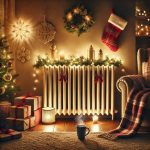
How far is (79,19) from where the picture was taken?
503cm

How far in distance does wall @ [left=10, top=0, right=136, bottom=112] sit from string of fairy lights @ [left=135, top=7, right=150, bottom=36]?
0.82 feet

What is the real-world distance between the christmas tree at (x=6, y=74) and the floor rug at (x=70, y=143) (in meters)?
0.99

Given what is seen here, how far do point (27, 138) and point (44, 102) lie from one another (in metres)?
1.16

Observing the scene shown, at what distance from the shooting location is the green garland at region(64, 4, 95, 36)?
5.04m

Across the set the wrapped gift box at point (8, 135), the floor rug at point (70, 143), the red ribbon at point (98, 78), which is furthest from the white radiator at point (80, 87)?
the wrapped gift box at point (8, 135)

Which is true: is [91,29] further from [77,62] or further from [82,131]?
[82,131]

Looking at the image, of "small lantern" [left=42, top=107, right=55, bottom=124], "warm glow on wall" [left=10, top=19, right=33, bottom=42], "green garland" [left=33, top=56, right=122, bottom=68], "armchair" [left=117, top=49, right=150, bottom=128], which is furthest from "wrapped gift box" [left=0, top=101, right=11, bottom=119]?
"armchair" [left=117, top=49, right=150, bottom=128]

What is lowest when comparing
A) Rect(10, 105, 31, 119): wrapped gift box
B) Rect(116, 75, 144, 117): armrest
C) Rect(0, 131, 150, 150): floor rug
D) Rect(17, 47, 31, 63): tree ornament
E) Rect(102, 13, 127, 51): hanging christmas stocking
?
Rect(0, 131, 150, 150): floor rug

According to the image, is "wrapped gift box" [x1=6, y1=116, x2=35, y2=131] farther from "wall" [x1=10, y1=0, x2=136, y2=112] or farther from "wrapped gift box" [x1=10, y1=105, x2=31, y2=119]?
"wall" [x1=10, y1=0, x2=136, y2=112]

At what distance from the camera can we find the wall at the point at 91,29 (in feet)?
16.8

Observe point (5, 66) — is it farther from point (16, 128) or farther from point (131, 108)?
point (131, 108)

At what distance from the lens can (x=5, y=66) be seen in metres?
4.76

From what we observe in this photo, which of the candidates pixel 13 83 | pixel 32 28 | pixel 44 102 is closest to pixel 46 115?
pixel 44 102

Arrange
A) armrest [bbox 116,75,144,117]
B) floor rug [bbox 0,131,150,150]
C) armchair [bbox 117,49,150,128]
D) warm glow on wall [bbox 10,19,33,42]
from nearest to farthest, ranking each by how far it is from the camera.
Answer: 1. floor rug [bbox 0,131,150,150]
2. armchair [bbox 117,49,150,128]
3. armrest [bbox 116,75,144,117]
4. warm glow on wall [bbox 10,19,33,42]
